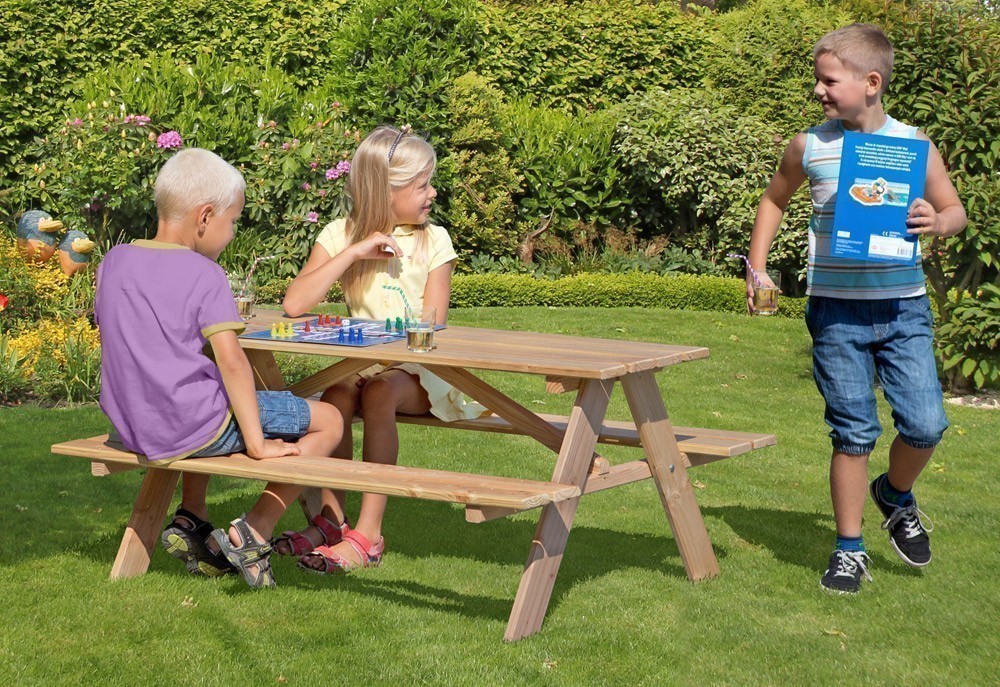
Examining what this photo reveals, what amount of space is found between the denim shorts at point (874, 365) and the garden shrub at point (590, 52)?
1107 centimetres

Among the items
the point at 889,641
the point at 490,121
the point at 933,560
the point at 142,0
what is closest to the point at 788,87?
the point at 490,121

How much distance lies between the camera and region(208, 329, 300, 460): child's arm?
12.5ft

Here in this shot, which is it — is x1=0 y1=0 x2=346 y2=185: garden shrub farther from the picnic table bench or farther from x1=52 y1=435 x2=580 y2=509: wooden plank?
x1=52 y1=435 x2=580 y2=509: wooden plank

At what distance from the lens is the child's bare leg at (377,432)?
180 inches

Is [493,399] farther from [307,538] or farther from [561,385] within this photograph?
[307,538]

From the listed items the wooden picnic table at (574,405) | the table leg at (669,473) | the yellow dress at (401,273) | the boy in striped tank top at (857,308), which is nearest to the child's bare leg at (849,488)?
the boy in striped tank top at (857,308)

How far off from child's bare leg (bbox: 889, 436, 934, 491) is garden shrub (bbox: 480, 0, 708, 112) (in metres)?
11.0

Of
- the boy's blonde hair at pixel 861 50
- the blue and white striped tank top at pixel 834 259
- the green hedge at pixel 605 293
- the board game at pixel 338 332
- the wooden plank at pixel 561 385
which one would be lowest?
the green hedge at pixel 605 293

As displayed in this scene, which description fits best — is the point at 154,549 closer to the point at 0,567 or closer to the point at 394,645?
the point at 0,567

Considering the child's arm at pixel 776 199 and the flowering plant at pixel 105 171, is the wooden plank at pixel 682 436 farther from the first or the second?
the flowering plant at pixel 105 171

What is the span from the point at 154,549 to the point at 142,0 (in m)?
10.4

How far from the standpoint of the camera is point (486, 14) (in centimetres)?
1495

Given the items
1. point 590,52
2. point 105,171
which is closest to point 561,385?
point 105,171

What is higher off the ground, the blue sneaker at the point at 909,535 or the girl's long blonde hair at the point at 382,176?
the girl's long blonde hair at the point at 382,176
